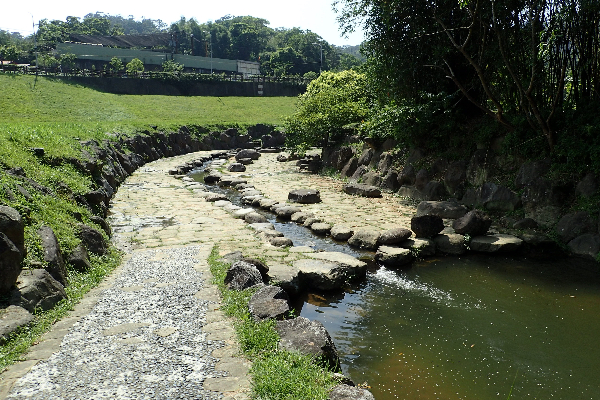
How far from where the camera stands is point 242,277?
21.9ft

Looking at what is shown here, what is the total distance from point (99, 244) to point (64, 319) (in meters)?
2.63

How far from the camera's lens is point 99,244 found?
805 cm

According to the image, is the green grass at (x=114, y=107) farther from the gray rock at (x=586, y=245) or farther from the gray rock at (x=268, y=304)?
the gray rock at (x=586, y=245)

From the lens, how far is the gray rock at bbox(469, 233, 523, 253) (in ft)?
31.1

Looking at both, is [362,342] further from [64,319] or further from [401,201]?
[401,201]

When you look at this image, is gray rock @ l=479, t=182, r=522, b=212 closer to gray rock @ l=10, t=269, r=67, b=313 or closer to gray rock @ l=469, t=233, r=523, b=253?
gray rock @ l=469, t=233, r=523, b=253

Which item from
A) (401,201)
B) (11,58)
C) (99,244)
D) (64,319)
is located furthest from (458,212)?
(11,58)

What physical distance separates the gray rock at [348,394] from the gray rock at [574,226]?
753cm

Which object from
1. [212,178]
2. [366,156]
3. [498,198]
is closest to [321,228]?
[498,198]

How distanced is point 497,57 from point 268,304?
970cm

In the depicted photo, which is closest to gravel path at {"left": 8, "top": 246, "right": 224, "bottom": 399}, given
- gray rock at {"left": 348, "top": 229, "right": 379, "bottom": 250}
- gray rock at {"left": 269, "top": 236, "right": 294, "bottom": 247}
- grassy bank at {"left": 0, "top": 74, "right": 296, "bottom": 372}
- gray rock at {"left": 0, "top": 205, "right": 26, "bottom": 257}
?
grassy bank at {"left": 0, "top": 74, "right": 296, "bottom": 372}

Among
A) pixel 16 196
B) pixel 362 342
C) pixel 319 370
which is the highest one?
pixel 16 196

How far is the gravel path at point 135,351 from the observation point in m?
4.09

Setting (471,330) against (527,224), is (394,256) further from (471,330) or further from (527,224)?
(527,224)
